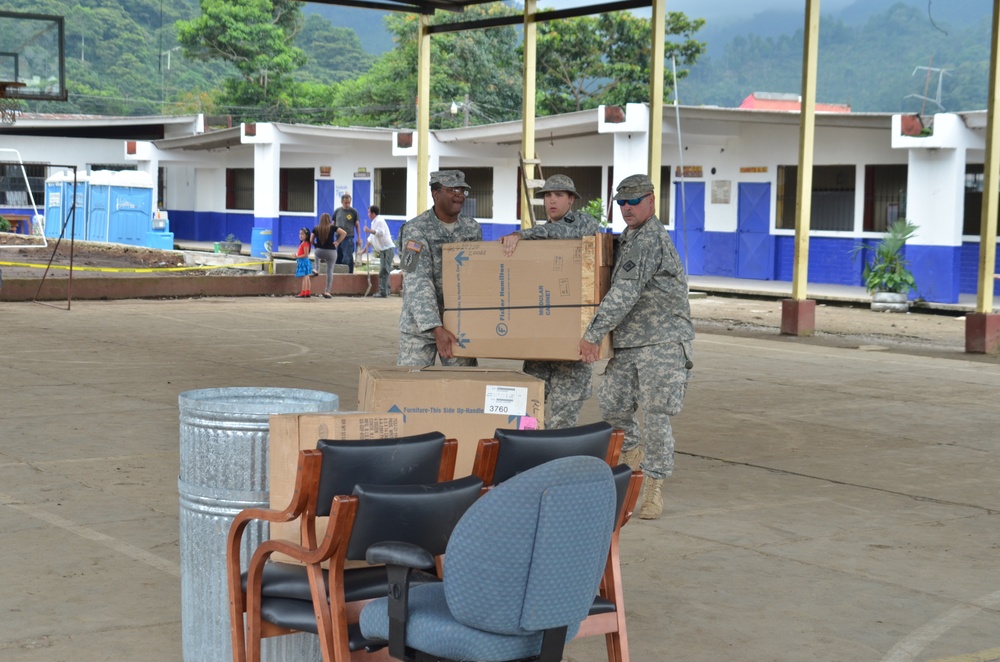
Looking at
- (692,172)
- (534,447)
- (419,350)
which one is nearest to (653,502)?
(419,350)

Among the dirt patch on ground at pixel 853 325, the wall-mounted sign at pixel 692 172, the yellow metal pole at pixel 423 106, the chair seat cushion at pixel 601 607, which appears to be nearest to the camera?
the chair seat cushion at pixel 601 607

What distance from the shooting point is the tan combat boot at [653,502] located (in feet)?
23.6

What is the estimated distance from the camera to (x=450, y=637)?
358cm

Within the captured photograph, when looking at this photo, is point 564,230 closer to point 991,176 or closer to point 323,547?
point 323,547

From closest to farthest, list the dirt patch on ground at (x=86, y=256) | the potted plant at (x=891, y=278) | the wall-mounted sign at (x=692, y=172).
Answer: the potted plant at (x=891, y=278) < the dirt patch on ground at (x=86, y=256) < the wall-mounted sign at (x=692, y=172)

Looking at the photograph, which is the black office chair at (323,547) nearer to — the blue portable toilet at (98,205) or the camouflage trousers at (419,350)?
the camouflage trousers at (419,350)

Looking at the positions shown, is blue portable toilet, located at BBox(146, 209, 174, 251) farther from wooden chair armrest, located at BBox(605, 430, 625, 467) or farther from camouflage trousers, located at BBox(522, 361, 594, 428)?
wooden chair armrest, located at BBox(605, 430, 625, 467)

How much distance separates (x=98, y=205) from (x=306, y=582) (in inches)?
1561

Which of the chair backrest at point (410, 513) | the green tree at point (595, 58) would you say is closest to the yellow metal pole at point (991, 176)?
the chair backrest at point (410, 513)

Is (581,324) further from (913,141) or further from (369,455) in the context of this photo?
(913,141)

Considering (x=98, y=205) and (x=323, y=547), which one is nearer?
(x=323, y=547)

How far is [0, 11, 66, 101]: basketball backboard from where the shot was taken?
78.9 feet

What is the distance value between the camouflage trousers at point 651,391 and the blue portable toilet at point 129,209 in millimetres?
35349

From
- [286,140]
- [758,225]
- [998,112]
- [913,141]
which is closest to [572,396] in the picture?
[998,112]
